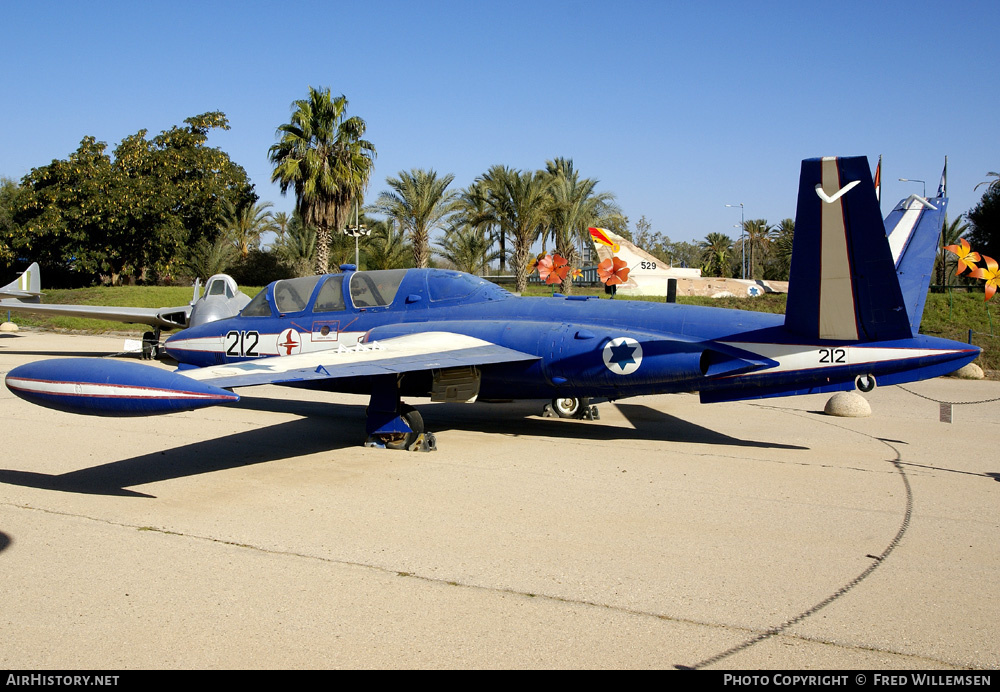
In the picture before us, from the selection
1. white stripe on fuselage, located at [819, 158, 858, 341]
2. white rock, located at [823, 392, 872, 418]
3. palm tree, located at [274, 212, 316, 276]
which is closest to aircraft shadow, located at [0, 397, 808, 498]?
white stripe on fuselage, located at [819, 158, 858, 341]

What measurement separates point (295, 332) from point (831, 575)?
27.5 ft

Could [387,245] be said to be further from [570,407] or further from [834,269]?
[834,269]

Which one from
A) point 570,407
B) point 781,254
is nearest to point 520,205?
point 570,407

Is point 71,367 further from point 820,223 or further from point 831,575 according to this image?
point 820,223

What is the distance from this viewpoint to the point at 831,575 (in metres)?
5.08

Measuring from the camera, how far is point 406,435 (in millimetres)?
9375

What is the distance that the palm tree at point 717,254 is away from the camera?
73.9 m

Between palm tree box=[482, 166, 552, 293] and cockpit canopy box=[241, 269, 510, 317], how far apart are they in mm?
28332

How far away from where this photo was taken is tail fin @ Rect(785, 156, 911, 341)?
682cm

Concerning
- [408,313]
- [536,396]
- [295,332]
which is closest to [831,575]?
[536,396]

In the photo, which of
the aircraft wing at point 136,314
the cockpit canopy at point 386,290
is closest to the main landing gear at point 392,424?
the cockpit canopy at point 386,290

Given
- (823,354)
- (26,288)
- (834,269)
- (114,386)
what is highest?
(834,269)

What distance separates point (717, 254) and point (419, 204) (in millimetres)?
48893

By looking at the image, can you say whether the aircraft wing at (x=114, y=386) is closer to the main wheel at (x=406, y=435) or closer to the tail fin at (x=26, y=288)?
the main wheel at (x=406, y=435)
